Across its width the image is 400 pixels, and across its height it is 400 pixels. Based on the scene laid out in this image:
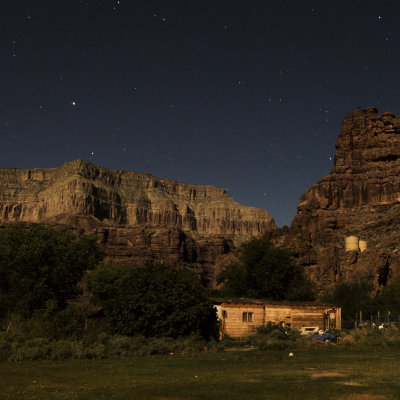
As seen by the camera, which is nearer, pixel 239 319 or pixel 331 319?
pixel 239 319

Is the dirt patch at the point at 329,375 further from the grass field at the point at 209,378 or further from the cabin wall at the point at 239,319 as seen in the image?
the cabin wall at the point at 239,319

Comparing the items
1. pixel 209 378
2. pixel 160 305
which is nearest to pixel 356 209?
pixel 160 305

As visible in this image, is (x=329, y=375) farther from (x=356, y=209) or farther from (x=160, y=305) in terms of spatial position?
(x=356, y=209)

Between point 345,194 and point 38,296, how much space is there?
12212 cm

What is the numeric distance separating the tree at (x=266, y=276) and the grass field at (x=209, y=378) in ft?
94.9

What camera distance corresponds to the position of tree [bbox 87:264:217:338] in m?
31.5

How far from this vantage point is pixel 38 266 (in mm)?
40969

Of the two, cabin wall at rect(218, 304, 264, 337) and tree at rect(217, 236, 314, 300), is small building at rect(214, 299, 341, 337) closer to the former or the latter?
cabin wall at rect(218, 304, 264, 337)

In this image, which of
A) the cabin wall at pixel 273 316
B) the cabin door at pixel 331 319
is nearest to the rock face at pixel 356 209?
the cabin door at pixel 331 319

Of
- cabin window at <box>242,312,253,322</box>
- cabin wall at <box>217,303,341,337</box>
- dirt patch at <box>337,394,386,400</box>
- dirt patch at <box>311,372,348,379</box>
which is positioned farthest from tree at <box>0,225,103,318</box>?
dirt patch at <box>337,394,386,400</box>

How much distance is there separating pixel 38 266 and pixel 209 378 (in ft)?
91.7

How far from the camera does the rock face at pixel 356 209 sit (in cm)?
9769

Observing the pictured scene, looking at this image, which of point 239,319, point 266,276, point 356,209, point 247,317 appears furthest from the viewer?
point 356,209

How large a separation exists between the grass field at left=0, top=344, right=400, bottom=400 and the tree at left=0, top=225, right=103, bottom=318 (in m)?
16.9
